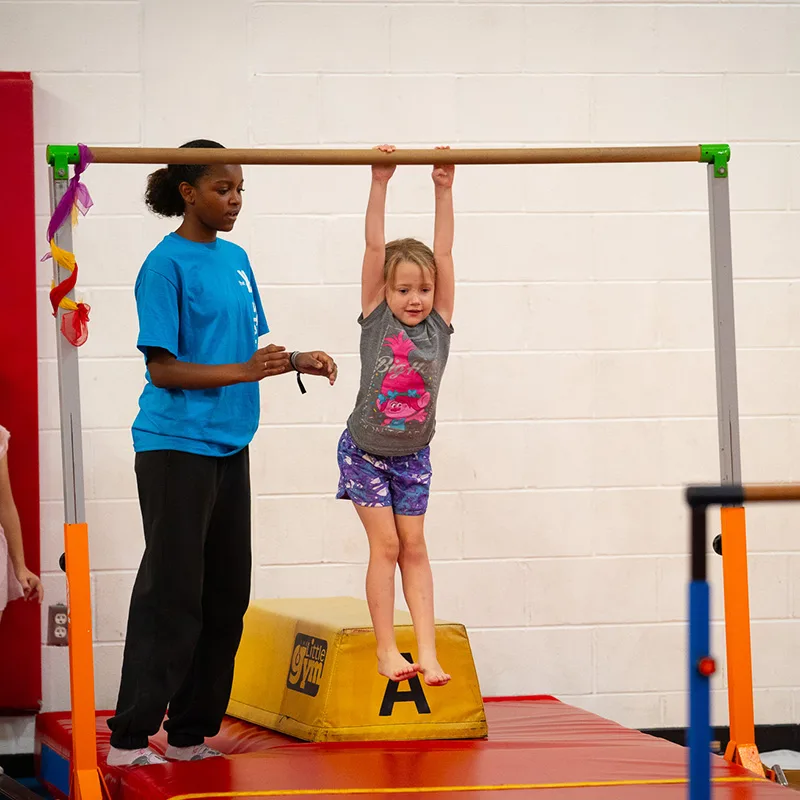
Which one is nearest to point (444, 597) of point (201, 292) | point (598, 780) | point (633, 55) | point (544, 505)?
point (544, 505)

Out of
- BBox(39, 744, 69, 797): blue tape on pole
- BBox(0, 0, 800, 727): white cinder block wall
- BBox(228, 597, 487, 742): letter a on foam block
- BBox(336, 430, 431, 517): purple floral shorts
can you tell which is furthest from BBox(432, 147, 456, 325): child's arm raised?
BBox(39, 744, 69, 797): blue tape on pole

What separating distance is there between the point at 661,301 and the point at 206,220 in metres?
2.11

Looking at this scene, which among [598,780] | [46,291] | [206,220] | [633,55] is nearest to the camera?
[598,780]

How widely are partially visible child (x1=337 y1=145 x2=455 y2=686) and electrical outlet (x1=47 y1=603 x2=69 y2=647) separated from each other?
4.95 feet

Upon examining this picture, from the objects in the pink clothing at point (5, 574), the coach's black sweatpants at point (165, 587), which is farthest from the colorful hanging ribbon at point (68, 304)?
the pink clothing at point (5, 574)

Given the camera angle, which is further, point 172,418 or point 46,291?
point 46,291

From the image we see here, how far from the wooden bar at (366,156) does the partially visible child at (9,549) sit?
1340mm

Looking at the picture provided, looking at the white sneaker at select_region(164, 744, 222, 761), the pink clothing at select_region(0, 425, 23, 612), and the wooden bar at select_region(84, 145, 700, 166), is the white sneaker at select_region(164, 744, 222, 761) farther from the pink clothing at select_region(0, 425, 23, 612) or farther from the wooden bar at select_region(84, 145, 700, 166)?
the wooden bar at select_region(84, 145, 700, 166)

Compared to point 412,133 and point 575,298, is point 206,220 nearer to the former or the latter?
point 412,133

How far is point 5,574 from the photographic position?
13.0 feet

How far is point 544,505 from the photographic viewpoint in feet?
14.9

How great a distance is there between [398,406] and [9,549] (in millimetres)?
1637

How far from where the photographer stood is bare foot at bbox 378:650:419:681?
3188 mm

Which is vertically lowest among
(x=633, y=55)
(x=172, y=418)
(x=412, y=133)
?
(x=172, y=418)
